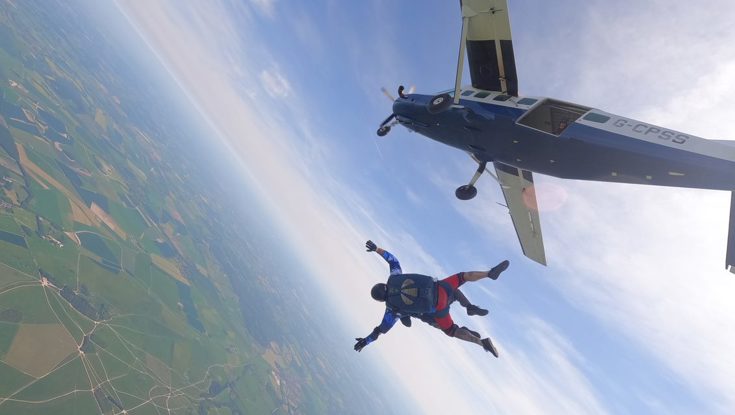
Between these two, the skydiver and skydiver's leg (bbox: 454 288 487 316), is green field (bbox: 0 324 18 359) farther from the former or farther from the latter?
skydiver's leg (bbox: 454 288 487 316)

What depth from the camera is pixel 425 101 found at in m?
12.5

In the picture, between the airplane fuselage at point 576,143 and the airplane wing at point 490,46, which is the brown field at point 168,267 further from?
the airplane wing at point 490,46

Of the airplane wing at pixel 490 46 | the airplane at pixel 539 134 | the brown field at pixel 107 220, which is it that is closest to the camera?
the airplane at pixel 539 134

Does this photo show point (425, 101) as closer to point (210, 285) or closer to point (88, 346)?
point (88, 346)

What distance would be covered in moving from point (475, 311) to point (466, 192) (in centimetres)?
564

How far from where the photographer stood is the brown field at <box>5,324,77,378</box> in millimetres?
39344

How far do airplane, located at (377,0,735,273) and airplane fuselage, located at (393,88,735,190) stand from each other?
19 millimetres

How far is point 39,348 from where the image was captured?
138ft

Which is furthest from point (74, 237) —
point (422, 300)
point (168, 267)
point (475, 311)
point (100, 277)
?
point (475, 311)

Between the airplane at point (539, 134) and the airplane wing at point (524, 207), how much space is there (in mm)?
1818

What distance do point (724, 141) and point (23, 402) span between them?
A: 57430mm

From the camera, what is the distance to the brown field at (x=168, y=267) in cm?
8725

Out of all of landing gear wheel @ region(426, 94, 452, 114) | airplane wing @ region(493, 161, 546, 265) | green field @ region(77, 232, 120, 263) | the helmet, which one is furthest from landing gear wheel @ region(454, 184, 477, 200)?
green field @ region(77, 232, 120, 263)

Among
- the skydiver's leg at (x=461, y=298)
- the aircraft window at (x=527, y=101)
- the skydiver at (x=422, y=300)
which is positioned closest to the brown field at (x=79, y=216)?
the skydiver at (x=422, y=300)
